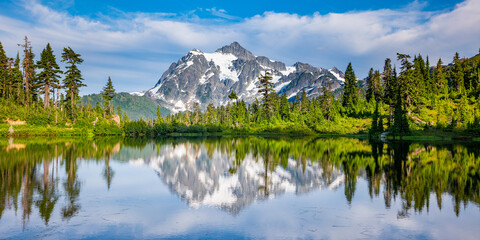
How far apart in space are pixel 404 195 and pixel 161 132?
103 meters

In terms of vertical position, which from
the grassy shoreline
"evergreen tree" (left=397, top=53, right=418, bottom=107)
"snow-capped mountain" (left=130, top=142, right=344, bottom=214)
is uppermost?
"evergreen tree" (left=397, top=53, right=418, bottom=107)

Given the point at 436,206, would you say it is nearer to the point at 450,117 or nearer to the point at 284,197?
the point at 284,197

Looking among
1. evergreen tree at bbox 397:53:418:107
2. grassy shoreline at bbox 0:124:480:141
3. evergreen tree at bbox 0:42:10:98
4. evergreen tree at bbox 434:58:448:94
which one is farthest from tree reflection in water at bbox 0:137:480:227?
evergreen tree at bbox 434:58:448:94

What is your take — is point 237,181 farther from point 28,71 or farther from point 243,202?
point 28,71

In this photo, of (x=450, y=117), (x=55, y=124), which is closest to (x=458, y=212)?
(x=450, y=117)

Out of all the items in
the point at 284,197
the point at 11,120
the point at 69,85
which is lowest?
the point at 284,197

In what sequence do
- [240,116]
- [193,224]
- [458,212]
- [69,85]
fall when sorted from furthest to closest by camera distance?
[240,116], [69,85], [458,212], [193,224]

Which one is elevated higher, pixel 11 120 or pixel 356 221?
pixel 11 120

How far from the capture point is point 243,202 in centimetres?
1573

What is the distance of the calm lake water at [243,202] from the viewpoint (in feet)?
37.0

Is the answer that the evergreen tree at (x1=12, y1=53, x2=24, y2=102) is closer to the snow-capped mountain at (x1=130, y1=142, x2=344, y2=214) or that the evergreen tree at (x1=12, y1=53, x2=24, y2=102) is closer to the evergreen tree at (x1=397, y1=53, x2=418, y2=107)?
the snow-capped mountain at (x1=130, y1=142, x2=344, y2=214)

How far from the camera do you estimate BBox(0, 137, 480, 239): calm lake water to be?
11.3 metres

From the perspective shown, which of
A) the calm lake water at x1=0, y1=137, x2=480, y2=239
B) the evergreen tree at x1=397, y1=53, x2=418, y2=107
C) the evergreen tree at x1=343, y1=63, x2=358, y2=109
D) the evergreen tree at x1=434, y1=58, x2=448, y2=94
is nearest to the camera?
the calm lake water at x1=0, y1=137, x2=480, y2=239

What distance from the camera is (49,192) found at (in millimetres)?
16672
